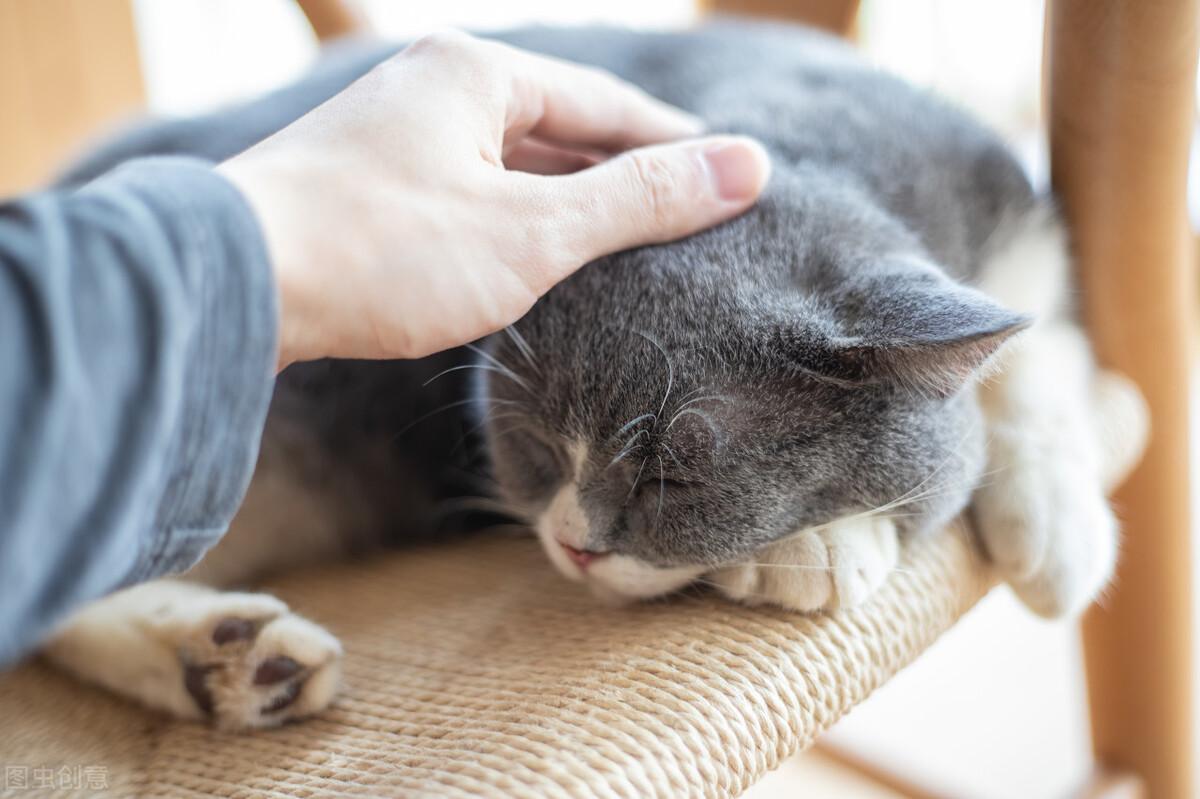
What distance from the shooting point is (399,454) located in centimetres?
91

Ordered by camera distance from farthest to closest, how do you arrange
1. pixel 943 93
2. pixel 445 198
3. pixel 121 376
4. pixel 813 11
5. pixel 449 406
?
pixel 813 11
pixel 943 93
pixel 449 406
pixel 445 198
pixel 121 376

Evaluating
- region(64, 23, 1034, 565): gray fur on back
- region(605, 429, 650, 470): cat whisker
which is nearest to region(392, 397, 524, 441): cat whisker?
region(64, 23, 1034, 565): gray fur on back

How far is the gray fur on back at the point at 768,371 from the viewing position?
1.93ft

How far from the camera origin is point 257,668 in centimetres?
60

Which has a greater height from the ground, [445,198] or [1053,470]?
[445,198]

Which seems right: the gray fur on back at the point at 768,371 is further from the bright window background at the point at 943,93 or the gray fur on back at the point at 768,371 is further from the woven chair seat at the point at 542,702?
the bright window background at the point at 943,93

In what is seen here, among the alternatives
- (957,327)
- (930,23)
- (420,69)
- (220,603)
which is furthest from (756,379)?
(930,23)

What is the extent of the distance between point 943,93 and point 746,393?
55 centimetres

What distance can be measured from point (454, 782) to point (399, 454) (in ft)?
1.52

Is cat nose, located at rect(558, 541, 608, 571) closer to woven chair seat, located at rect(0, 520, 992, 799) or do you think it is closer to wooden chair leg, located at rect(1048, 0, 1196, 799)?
woven chair seat, located at rect(0, 520, 992, 799)

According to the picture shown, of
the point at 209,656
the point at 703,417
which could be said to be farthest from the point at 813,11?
the point at 209,656

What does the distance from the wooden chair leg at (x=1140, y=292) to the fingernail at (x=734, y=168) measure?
274mm

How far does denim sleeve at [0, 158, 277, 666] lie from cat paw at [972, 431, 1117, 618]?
1.64ft

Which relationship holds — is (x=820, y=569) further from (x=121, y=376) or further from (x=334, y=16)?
(x=334, y=16)
